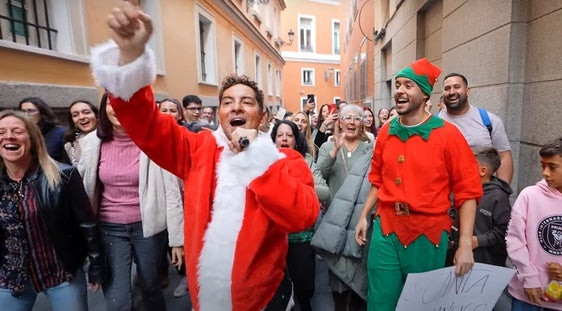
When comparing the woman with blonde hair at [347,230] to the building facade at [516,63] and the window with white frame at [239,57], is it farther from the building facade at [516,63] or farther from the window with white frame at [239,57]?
the window with white frame at [239,57]

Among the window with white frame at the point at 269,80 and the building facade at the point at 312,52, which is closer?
the window with white frame at the point at 269,80

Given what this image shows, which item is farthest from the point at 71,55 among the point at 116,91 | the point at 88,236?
the point at 116,91

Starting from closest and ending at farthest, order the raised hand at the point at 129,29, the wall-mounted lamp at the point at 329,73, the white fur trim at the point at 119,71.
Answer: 1. the raised hand at the point at 129,29
2. the white fur trim at the point at 119,71
3. the wall-mounted lamp at the point at 329,73

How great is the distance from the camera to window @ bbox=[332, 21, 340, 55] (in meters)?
31.2

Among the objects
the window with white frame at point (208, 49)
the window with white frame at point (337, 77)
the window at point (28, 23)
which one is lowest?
the window at point (28, 23)

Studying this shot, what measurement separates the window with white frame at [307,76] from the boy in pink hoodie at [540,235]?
94.8ft

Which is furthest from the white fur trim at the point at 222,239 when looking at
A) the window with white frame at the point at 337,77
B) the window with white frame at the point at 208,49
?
the window with white frame at the point at 337,77

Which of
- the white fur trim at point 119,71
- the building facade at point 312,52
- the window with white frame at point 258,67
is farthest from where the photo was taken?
the building facade at point 312,52

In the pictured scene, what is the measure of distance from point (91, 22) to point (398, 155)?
5.16 meters

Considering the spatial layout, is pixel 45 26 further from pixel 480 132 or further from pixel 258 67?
pixel 258 67

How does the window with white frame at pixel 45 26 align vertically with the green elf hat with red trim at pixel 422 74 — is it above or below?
above

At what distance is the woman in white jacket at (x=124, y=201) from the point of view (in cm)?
→ 227

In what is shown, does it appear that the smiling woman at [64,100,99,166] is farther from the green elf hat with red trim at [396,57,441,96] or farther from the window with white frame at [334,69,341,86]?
the window with white frame at [334,69,341,86]

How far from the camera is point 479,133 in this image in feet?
9.37
